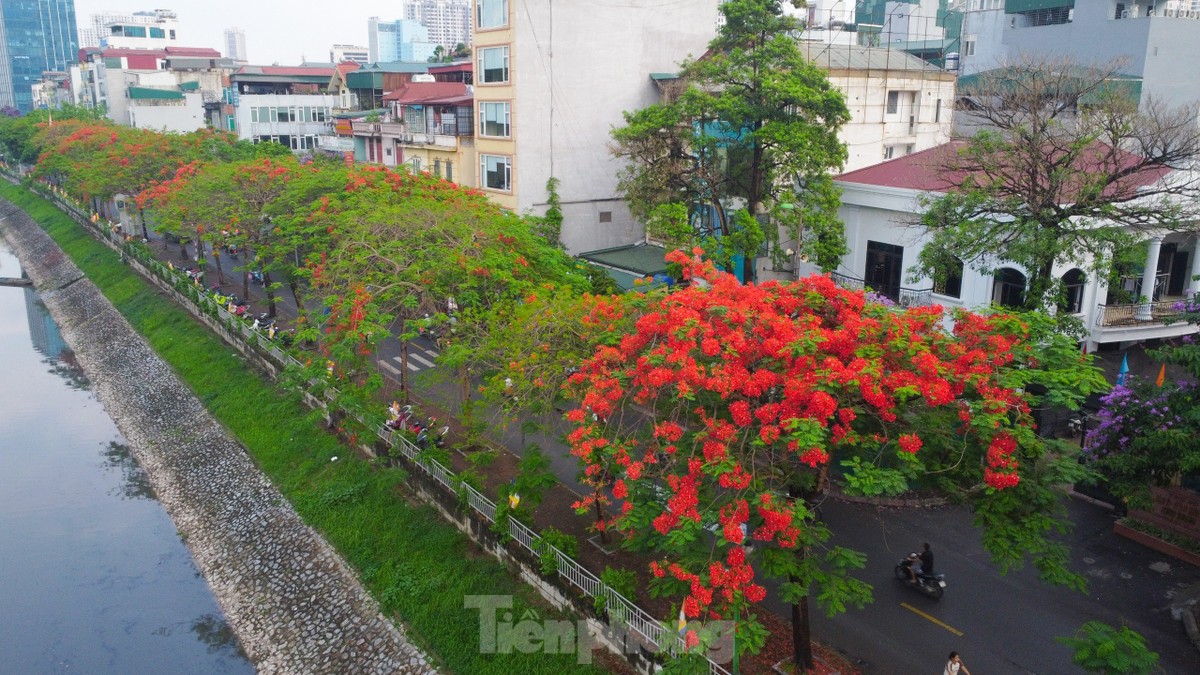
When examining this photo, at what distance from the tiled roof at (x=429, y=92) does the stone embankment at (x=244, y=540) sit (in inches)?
721

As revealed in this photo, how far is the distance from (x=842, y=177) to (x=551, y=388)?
58.4 feet

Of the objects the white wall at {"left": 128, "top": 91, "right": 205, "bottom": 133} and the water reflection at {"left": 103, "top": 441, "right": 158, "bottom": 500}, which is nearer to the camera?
the water reflection at {"left": 103, "top": 441, "right": 158, "bottom": 500}

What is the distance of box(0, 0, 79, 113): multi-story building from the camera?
585ft

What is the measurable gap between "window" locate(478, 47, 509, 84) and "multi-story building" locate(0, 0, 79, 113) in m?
170

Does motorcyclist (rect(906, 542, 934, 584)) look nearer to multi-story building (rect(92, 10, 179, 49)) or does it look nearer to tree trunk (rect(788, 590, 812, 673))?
tree trunk (rect(788, 590, 812, 673))

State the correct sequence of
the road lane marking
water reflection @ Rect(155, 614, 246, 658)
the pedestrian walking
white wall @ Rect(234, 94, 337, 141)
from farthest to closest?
white wall @ Rect(234, 94, 337, 141)
water reflection @ Rect(155, 614, 246, 658)
the road lane marking
the pedestrian walking

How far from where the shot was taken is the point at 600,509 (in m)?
20.0

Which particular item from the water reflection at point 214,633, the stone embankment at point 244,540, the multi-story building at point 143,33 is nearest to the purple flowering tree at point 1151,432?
the stone embankment at point 244,540

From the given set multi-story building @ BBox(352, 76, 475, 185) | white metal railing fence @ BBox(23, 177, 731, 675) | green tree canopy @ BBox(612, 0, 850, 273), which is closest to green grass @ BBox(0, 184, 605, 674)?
white metal railing fence @ BBox(23, 177, 731, 675)

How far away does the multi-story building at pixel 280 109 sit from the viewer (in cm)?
7206


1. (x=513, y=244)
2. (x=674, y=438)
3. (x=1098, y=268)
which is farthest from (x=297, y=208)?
(x=1098, y=268)

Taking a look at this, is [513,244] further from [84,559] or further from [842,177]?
[84,559]

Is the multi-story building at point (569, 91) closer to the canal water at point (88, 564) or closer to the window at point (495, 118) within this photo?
the window at point (495, 118)

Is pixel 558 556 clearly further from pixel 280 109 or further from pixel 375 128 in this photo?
pixel 280 109
